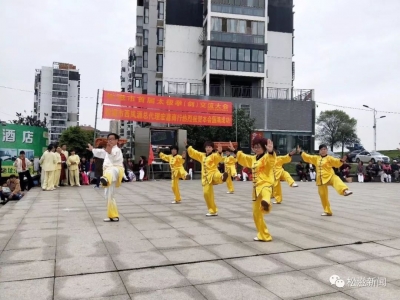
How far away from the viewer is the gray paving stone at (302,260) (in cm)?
427

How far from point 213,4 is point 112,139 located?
28.1m

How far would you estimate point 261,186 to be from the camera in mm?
5520

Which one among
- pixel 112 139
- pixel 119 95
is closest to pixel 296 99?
pixel 119 95

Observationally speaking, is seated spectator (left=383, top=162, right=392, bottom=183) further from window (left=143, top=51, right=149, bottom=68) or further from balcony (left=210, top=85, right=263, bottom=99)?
window (left=143, top=51, right=149, bottom=68)

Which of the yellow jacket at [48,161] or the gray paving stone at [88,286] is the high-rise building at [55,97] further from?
the gray paving stone at [88,286]

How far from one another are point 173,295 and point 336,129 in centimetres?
5243

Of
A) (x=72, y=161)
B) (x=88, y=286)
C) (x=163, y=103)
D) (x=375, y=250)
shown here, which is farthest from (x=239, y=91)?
(x=88, y=286)

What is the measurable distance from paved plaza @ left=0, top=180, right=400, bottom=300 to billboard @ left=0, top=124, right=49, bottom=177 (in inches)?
250

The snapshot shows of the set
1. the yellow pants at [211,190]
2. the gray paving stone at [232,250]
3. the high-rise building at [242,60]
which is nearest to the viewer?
the gray paving stone at [232,250]

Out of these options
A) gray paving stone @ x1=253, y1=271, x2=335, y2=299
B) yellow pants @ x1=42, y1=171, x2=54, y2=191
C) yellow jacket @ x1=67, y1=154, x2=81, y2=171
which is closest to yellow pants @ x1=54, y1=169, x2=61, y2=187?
yellow pants @ x1=42, y1=171, x2=54, y2=191

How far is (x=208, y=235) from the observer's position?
5.88m

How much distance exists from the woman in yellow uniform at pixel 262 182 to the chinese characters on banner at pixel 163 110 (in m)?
14.3

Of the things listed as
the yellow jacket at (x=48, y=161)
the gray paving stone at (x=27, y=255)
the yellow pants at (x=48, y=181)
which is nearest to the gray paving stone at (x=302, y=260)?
the gray paving stone at (x=27, y=255)

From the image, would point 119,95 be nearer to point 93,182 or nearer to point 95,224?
point 93,182
